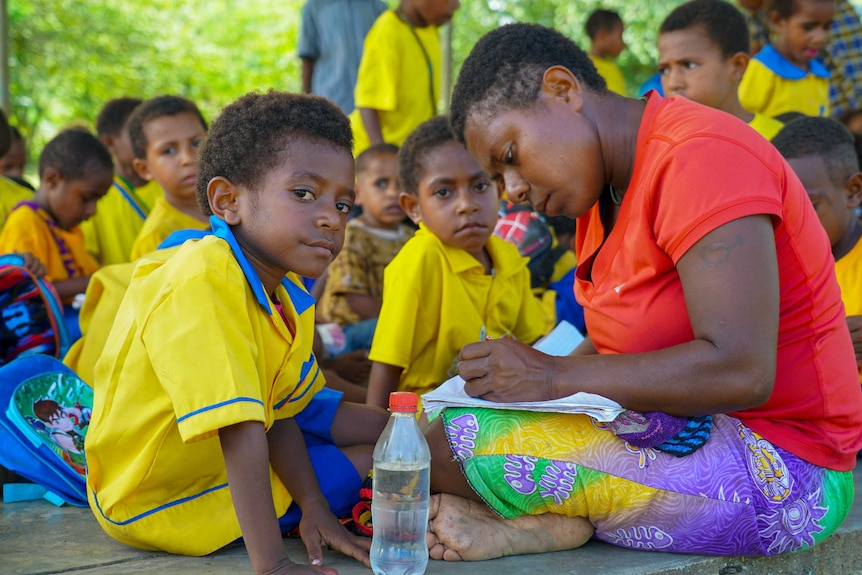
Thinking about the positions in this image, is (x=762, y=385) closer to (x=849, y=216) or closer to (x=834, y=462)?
(x=834, y=462)

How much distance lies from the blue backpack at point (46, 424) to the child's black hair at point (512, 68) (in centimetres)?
150

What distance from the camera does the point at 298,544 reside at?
240 centimetres

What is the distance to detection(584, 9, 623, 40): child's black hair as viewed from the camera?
7805 millimetres

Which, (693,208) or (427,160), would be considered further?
(427,160)

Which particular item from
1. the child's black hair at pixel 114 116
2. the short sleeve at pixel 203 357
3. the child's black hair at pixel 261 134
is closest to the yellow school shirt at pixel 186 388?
the short sleeve at pixel 203 357

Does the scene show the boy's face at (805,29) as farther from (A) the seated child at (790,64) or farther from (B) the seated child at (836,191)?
(B) the seated child at (836,191)

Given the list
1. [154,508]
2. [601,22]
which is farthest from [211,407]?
[601,22]

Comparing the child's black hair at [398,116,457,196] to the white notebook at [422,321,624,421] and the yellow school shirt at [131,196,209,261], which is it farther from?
the white notebook at [422,321,624,421]

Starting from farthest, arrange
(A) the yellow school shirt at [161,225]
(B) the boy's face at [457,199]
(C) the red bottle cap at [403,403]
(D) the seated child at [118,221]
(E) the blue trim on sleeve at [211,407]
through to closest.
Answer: (D) the seated child at [118,221], (A) the yellow school shirt at [161,225], (B) the boy's face at [457,199], (C) the red bottle cap at [403,403], (E) the blue trim on sleeve at [211,407]

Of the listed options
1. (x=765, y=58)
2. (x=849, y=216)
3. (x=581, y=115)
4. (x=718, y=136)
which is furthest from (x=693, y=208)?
(x=765, y=58)

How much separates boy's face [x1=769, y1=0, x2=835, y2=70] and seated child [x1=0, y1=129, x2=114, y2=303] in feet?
13.1

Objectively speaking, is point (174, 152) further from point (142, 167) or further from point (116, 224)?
point (116, 224)

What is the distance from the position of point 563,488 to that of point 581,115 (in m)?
0.89

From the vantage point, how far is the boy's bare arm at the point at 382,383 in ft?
11.0
